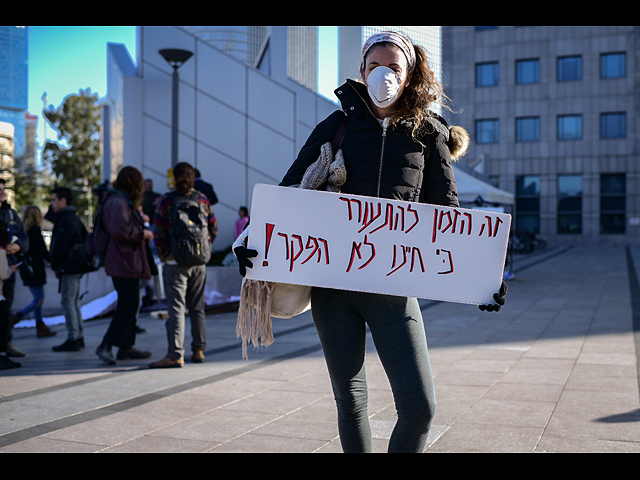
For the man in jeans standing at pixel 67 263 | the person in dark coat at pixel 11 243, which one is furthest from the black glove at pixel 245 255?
the man in jeans standing at pixel 67 263

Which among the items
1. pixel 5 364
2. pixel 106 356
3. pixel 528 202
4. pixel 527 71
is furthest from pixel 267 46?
pixel 527 71

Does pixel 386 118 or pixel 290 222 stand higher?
pixel 386 118

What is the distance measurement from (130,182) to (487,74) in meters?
41.6

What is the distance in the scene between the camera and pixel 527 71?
43.7 m

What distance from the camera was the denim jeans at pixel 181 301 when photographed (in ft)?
20.0

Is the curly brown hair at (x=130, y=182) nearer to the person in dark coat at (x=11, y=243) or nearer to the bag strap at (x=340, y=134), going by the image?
the person in dark coat at (x=11, y=243)

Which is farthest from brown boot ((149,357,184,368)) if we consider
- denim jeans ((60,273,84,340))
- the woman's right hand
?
the woman's right hand

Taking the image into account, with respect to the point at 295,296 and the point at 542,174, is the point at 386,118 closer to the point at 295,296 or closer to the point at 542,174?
the point at 295,296

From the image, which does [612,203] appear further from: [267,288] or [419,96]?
[267,288]

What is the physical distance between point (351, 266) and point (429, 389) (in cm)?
52

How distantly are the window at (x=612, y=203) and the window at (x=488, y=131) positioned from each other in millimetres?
7176

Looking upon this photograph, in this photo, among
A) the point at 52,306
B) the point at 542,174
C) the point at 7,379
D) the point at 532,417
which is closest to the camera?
the point at 532,417

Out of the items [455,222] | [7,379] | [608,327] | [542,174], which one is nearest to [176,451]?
[455,222]
